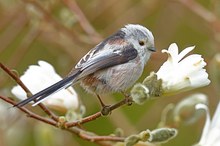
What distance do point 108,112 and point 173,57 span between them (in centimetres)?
22

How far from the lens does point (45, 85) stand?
193 cm

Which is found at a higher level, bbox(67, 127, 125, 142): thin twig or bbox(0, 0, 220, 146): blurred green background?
bbox(0, 0, 220, 146): blurred green background

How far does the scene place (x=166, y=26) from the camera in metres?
3.33

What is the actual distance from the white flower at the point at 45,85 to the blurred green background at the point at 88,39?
300 millimetres

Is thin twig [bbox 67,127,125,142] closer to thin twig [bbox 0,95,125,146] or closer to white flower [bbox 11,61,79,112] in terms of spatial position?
thin twig [bbox 0,95,125,146]

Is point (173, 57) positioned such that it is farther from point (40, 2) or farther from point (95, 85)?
point (40, 2)

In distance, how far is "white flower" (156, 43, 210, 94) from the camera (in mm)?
1683

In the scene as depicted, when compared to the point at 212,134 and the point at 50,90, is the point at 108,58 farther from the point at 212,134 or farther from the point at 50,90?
the point at 212,134

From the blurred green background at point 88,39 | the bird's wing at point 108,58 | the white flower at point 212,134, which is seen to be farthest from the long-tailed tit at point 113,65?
the blurred green background at point 88,39

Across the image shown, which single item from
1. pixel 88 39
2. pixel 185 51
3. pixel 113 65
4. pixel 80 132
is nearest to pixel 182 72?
pixel 185 51

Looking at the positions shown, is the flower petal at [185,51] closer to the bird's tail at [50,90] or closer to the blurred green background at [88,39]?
the bird's tail at [50,90]

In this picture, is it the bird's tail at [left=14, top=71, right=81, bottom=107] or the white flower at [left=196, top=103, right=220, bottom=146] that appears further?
the white flower at [left=196, top=103, right=220, bottom=146]

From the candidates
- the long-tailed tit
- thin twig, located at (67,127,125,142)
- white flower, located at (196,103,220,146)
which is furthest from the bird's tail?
white flower, located at (196,103,220,146)

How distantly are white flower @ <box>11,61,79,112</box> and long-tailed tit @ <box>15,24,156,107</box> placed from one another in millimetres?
132
